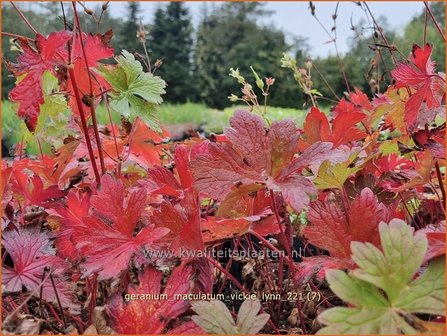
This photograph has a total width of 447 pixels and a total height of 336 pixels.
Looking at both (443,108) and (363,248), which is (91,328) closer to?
(363,248)

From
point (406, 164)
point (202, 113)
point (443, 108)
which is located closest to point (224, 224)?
point (443, 108)

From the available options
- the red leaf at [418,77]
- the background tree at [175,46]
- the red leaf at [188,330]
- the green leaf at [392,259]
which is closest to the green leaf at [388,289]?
the green leaf at [392,259]

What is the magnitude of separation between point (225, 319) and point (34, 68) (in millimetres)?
306

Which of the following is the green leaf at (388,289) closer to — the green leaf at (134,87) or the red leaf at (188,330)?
the red leaf at (188,330)

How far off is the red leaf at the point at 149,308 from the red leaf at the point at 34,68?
20cm

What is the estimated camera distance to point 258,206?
0.52 metres

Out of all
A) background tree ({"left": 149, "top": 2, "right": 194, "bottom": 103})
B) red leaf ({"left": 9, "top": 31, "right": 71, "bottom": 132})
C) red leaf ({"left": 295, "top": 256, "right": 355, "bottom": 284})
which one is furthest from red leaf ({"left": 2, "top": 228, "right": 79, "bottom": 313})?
background tree ({"left": 149, "top": 2, "right": 194, "bottom": 103})

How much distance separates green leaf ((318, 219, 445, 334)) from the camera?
325mm

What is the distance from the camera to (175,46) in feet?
42.5

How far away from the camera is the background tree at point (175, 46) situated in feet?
42.3

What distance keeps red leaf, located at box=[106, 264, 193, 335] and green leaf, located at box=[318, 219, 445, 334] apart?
15cm

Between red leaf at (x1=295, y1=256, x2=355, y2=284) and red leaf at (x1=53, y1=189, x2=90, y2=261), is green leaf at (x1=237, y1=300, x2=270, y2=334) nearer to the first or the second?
red leaf at (x1=295, y1=256, x2=355, y2=284)

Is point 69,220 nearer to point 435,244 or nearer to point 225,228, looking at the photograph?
point 225,228

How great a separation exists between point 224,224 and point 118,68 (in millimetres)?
224
